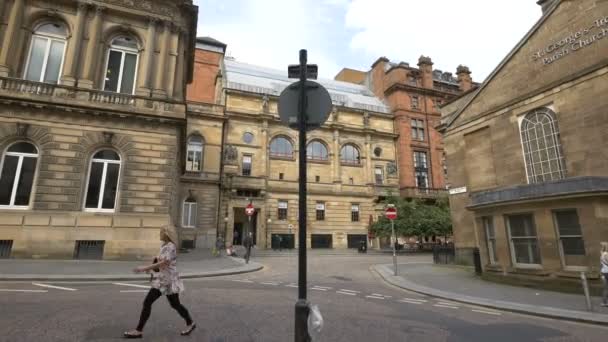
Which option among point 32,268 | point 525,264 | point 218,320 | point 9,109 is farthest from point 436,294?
point 9,109

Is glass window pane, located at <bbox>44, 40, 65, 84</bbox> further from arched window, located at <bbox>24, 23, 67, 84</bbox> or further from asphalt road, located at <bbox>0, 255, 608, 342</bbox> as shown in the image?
asphalt road, located at <bbox>0, 255, 608, 342</bbox>

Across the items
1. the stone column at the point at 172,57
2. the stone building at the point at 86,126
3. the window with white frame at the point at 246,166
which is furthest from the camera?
the window with white frame at the point at 246,166

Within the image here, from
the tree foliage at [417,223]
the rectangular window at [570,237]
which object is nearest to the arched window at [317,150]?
the tree foliage at [417,223]

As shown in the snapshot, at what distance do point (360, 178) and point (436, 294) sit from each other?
99.9ft

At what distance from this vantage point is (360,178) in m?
40.1

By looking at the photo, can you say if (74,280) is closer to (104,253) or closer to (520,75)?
(104,253)

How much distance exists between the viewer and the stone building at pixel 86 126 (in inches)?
590

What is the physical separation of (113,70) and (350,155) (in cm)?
2830

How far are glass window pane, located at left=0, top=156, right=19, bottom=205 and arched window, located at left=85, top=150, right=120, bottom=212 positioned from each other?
3.09 meters

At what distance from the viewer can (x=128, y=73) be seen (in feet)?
61.1

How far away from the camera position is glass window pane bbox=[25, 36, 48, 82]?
1694 centimetres

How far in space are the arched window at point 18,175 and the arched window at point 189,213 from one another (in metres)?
16.0

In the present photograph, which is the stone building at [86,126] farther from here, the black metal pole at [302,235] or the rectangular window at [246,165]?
the rectangular window at [246,165]

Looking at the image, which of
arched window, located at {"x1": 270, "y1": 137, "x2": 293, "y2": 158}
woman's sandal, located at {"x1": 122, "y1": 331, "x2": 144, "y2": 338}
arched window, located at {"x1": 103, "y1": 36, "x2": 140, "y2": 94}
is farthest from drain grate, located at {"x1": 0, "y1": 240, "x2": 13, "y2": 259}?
arched window, located at {"x1": 270, "y1": 137, "x2": 293, "y2": 158}
